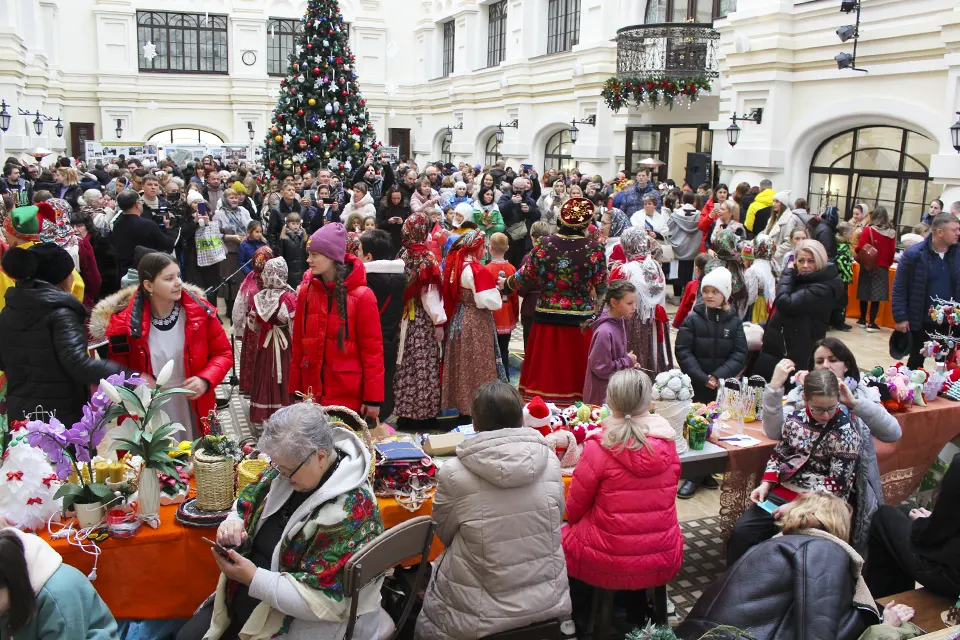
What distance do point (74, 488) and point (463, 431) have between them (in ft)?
6.07

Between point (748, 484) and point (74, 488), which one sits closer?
point (74, 488)

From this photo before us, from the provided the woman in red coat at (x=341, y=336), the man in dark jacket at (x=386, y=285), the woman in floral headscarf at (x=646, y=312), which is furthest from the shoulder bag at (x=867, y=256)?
the woman in red coat at (x=341, y=336)

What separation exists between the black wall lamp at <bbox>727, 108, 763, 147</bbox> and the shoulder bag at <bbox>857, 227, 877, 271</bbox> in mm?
4020

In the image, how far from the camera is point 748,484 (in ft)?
14.0

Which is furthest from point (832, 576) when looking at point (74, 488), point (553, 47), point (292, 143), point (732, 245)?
point (553, 47)

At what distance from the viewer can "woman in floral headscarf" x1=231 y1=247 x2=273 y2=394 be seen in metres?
5.79

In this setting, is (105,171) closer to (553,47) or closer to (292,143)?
(292,143)

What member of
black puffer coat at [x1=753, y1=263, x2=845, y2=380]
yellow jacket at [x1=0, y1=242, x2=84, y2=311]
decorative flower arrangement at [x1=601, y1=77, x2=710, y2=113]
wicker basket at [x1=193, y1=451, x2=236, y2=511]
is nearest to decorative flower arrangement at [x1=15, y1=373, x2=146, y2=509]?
wicker basket at [x1=193, y1=451, x2=236, y2=511]

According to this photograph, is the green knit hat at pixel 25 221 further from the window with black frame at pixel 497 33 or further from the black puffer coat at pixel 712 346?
the window with black frame at pixel 497 33

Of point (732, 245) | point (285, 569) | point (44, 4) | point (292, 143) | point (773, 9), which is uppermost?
point (44, 4)

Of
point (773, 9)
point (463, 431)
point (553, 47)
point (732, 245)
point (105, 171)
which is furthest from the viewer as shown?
point (553, 47)

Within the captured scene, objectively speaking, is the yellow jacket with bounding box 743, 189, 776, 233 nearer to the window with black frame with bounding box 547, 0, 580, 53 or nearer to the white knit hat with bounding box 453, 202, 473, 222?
the white knit hat with bounding box 453, 202, 473, 222

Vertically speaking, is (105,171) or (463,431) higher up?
(105,171)

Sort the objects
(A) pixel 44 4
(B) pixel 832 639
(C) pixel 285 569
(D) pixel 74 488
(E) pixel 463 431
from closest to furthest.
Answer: (C) pixel 285 569
(B) pixel 832 639
(D) pixel 74 488
(E) pixel 463 431
(A) pixel 44 4
